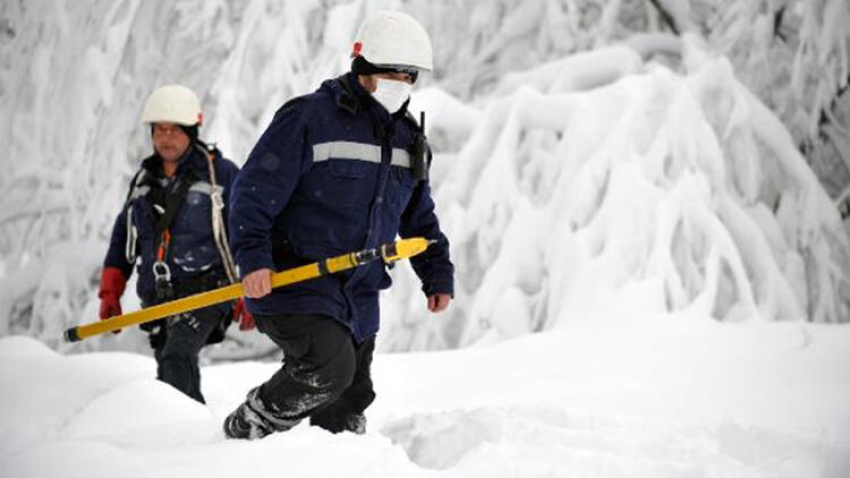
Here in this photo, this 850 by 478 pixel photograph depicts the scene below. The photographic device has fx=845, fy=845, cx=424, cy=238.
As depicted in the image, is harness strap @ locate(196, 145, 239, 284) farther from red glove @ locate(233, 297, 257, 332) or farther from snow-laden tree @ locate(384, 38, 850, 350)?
snow-laden tree @ locate(384, 38, 850, 350)

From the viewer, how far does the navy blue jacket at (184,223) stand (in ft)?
12.4

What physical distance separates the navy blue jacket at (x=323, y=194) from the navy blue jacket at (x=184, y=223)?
1163 mm

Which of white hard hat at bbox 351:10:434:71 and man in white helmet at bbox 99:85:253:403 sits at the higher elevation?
white hard hat at bbox 351:10:434:71

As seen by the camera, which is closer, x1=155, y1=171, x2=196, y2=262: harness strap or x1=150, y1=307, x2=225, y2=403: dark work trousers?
x1=150, y1=307, x2=225, y2=403: dark work trousers

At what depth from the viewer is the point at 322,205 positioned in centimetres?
267

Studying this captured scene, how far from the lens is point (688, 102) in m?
5.31

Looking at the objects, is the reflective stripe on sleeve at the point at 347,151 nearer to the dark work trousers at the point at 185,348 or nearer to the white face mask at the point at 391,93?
the white face mask at the point at 391,93

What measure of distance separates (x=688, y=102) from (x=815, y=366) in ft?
6.50

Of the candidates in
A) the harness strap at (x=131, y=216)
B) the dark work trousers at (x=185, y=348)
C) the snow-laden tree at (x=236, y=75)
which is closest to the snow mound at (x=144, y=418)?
the dark work trousers at (x=185, y=348)

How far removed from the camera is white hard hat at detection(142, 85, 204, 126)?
3.81 m

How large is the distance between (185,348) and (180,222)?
1.84 ft

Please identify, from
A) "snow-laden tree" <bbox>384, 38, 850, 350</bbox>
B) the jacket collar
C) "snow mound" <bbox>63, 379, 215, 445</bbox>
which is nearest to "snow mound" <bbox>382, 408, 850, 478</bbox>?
"snow mound" <bbox>63, 379, 215, 445</bbox>

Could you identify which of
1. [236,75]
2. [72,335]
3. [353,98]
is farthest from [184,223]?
[236,75]

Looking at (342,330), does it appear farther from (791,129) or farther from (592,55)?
(791,129)
